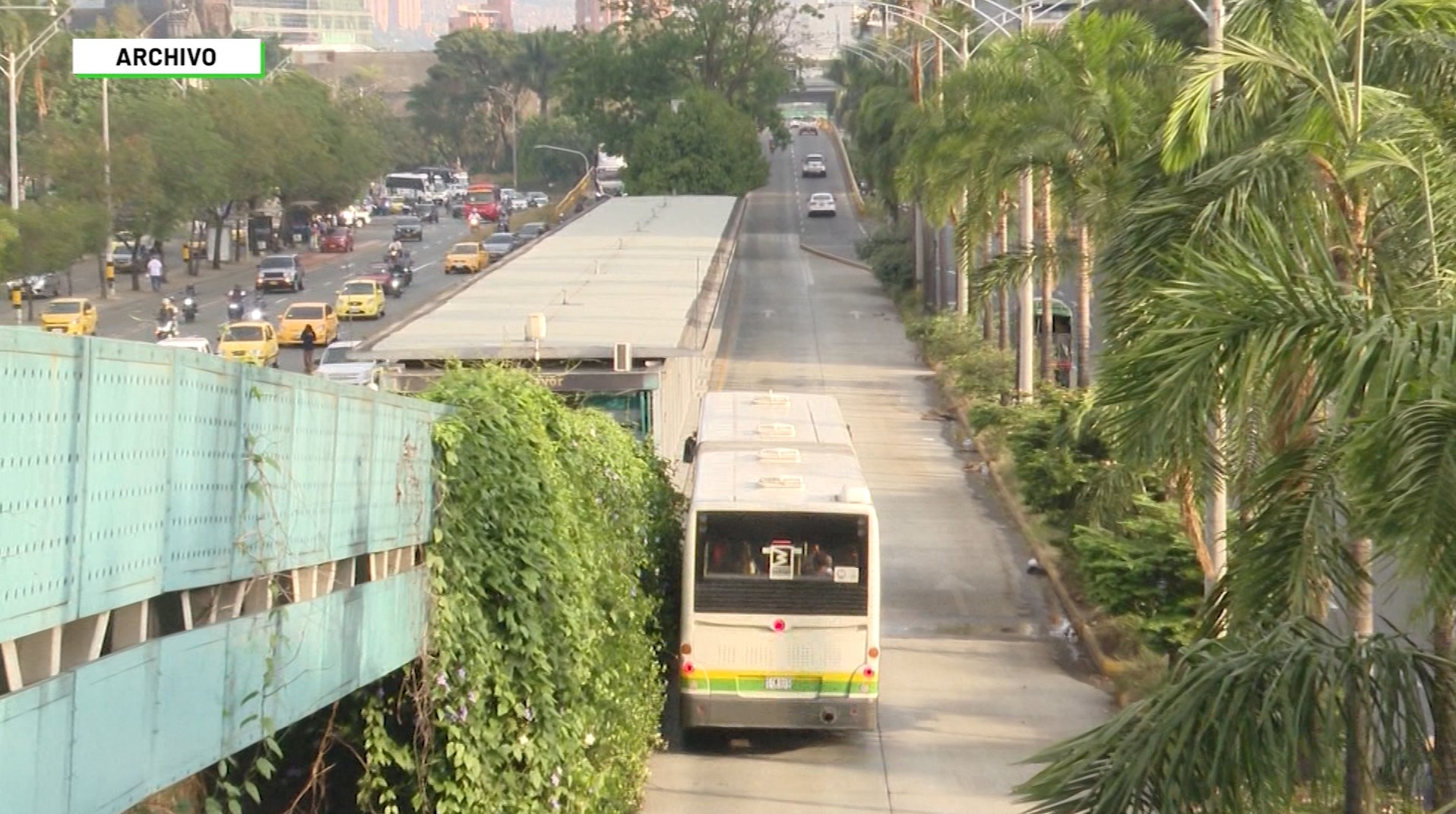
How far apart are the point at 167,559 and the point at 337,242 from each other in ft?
282

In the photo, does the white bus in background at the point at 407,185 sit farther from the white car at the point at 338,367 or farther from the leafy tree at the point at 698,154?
the white car at the point at 338,367

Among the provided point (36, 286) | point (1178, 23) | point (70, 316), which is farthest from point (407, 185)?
point (1178, 23)

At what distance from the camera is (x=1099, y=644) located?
2025 centimetres

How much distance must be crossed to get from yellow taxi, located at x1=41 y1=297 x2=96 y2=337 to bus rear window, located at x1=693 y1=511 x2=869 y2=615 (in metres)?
32.7

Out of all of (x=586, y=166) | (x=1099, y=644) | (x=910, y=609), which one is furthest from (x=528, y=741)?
(x=586, y=166)

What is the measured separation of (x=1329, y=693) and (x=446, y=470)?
456cm

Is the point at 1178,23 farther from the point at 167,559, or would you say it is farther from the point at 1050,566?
the point at 167,559

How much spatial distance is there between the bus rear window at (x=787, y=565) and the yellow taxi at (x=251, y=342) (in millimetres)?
28483

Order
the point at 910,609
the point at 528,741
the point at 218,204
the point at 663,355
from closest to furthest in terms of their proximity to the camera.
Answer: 1. the point at 528,741
2. the point at 663,355
3. the point at 910,609
4. the point at 218,204

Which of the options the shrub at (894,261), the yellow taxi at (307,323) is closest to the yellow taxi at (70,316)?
the yellow taxi at (307,323)

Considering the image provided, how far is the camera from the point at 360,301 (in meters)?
56.9

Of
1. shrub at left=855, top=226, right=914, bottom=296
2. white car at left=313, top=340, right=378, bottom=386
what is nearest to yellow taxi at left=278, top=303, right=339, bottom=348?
white car at left=313, top=340, right=378, bottom=386

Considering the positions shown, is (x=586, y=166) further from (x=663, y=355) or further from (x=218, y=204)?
(x=663, y=355)

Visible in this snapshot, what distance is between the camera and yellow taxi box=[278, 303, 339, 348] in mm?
50562
